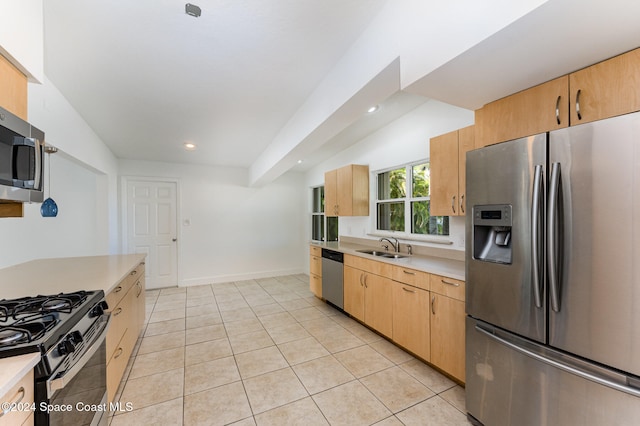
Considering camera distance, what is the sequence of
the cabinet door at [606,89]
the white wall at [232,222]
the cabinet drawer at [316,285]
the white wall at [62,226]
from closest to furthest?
1. the cabinet door at [606,89]
2. the white wall at [62,226]
3. the cabinet drawer at [316,285]
4. the white wall at [232,222]

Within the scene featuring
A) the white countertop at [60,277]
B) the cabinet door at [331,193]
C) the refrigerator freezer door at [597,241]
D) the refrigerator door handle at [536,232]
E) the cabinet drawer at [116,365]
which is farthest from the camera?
the cabinet door at [331,193]

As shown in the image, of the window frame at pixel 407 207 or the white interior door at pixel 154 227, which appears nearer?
the window frame at pixel 407 207

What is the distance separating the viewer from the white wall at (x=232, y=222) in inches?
205

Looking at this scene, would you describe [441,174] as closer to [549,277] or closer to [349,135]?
[549,277]

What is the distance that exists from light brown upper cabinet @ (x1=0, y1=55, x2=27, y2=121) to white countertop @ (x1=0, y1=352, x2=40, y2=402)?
1082 mm

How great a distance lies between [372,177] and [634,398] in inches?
130

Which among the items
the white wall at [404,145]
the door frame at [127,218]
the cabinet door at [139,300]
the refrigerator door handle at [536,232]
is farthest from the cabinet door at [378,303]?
the door frame at [127,218]

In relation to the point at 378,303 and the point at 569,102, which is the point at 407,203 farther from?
the point at 569,102

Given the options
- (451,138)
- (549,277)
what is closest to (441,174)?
(451,138)

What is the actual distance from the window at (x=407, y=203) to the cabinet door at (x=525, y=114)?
136 cm

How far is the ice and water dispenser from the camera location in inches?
60.2

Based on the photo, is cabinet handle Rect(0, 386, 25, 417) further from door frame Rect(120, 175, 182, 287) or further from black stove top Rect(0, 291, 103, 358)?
door frame Rect(120, 175, 182, 287)

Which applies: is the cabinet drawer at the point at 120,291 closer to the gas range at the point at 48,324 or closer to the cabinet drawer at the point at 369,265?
the gas range at the point at 48,324

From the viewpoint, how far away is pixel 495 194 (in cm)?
156
